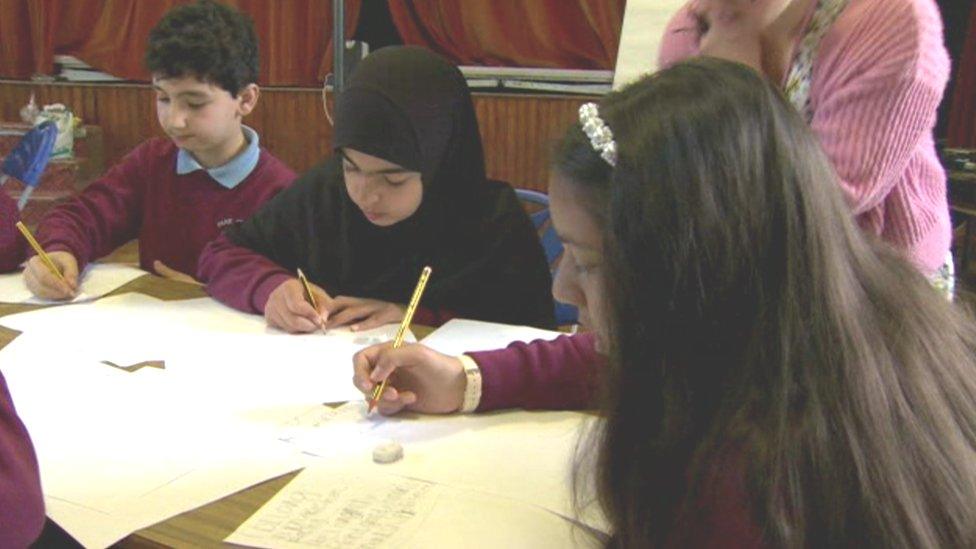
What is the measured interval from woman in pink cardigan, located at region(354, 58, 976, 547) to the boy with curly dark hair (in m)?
1.31

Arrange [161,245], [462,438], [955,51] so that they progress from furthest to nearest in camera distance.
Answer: [955,51]
[161,245]
[462,438]

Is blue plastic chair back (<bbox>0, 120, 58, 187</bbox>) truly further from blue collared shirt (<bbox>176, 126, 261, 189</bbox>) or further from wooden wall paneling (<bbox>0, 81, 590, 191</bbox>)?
wooden wall paneling (<bbox>0, 81, 590, 191</bbox>)

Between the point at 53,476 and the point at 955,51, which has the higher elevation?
the point at 955,51

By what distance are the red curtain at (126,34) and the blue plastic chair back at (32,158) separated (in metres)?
1.58

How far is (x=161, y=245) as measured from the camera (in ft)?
6.33

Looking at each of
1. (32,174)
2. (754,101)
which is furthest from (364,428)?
(32,174)

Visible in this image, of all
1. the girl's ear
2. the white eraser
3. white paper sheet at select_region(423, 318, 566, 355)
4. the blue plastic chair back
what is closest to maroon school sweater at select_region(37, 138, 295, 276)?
the girl's ear

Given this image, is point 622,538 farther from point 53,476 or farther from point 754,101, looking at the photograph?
point 53,476

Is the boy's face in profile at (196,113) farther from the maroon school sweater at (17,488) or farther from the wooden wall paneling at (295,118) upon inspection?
the wooden wall paneling at (295,118)

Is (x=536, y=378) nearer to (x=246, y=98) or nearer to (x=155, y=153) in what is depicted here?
(x=246, y=98)

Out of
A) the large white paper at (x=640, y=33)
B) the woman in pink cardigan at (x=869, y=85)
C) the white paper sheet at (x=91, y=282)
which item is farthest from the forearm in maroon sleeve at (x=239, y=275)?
the large white paper at (x=640, y=33)

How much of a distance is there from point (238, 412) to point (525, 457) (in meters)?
0.32

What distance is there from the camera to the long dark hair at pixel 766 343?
588mm

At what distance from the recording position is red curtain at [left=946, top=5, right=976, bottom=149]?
316cm
